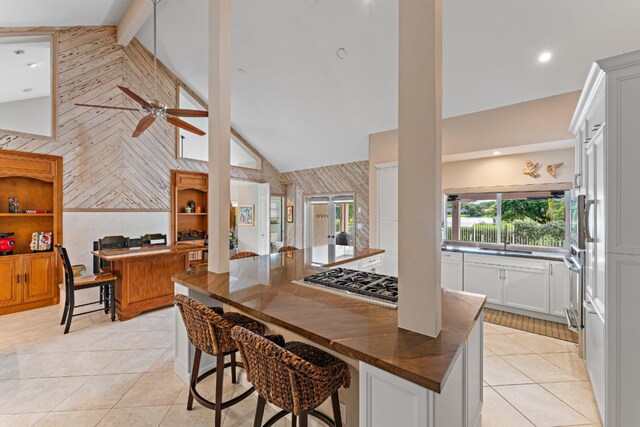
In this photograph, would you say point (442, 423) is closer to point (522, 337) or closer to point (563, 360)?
point (563, 360)

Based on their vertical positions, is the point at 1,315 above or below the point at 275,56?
below

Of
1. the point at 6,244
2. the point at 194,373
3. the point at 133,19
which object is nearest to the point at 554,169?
the point at 194,373

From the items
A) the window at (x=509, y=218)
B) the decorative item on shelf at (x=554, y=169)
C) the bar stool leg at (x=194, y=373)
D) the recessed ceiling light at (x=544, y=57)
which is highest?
the recessed ceiling light at (x=544, y=57)

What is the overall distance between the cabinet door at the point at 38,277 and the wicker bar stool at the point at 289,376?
4.84m

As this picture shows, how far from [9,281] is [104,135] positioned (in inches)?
107

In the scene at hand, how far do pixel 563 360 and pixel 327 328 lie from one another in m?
2.97

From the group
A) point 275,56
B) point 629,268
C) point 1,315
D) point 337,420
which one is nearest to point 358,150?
point 275,56

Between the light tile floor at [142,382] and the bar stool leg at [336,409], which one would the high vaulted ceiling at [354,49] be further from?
the bar stool leg at [336,409]

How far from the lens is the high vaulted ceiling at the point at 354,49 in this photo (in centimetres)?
298

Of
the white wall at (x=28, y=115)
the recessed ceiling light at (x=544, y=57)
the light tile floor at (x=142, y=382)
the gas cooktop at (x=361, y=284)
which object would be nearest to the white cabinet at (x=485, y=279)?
the light tile floor at (x=142, y=382)

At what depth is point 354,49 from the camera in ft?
13.3

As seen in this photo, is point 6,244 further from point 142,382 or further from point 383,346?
point 383,346

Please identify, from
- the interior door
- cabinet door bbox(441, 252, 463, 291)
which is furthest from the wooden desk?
cabinet door bbox(441, 252, 463, 291)

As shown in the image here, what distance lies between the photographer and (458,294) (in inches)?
76.6
